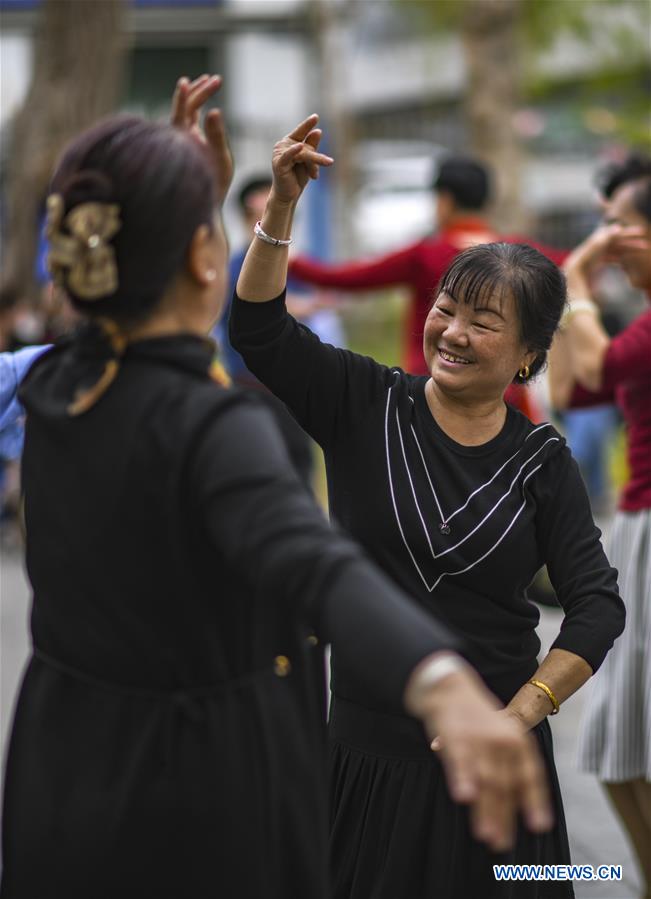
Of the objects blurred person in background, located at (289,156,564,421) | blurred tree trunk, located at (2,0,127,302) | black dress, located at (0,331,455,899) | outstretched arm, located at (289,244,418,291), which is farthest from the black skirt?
blurred tree trunk, located at (2,0,127,302)

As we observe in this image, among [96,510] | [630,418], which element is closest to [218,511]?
[96,510]

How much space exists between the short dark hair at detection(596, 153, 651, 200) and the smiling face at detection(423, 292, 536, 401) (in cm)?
147

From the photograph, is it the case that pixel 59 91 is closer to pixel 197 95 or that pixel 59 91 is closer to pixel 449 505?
pixel 197 95

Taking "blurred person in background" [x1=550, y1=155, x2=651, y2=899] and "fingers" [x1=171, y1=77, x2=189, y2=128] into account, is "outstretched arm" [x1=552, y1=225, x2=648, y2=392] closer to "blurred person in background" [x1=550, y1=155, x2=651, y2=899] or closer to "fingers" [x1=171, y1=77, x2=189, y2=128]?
"blurred person in background" [x1=550, y1=155, x2=651, y2=899]

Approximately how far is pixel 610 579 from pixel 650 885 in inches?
57.0

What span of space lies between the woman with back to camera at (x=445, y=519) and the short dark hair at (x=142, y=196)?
664 mm

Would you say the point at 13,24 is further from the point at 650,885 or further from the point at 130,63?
the point at 650,885

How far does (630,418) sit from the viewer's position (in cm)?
383

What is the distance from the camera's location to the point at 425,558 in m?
2.64

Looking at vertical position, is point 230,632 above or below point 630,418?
below

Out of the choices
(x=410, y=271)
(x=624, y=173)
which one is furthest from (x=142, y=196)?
(x=410, y=271)

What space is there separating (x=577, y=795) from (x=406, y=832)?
233cm

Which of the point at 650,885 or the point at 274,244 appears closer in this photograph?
the point at 274,244

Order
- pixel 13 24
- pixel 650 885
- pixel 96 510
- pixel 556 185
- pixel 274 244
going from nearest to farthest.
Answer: pixel 96 510 < pixel 274 244 < pixel 650 885 < pixel 13 24 < pixel 556 185
